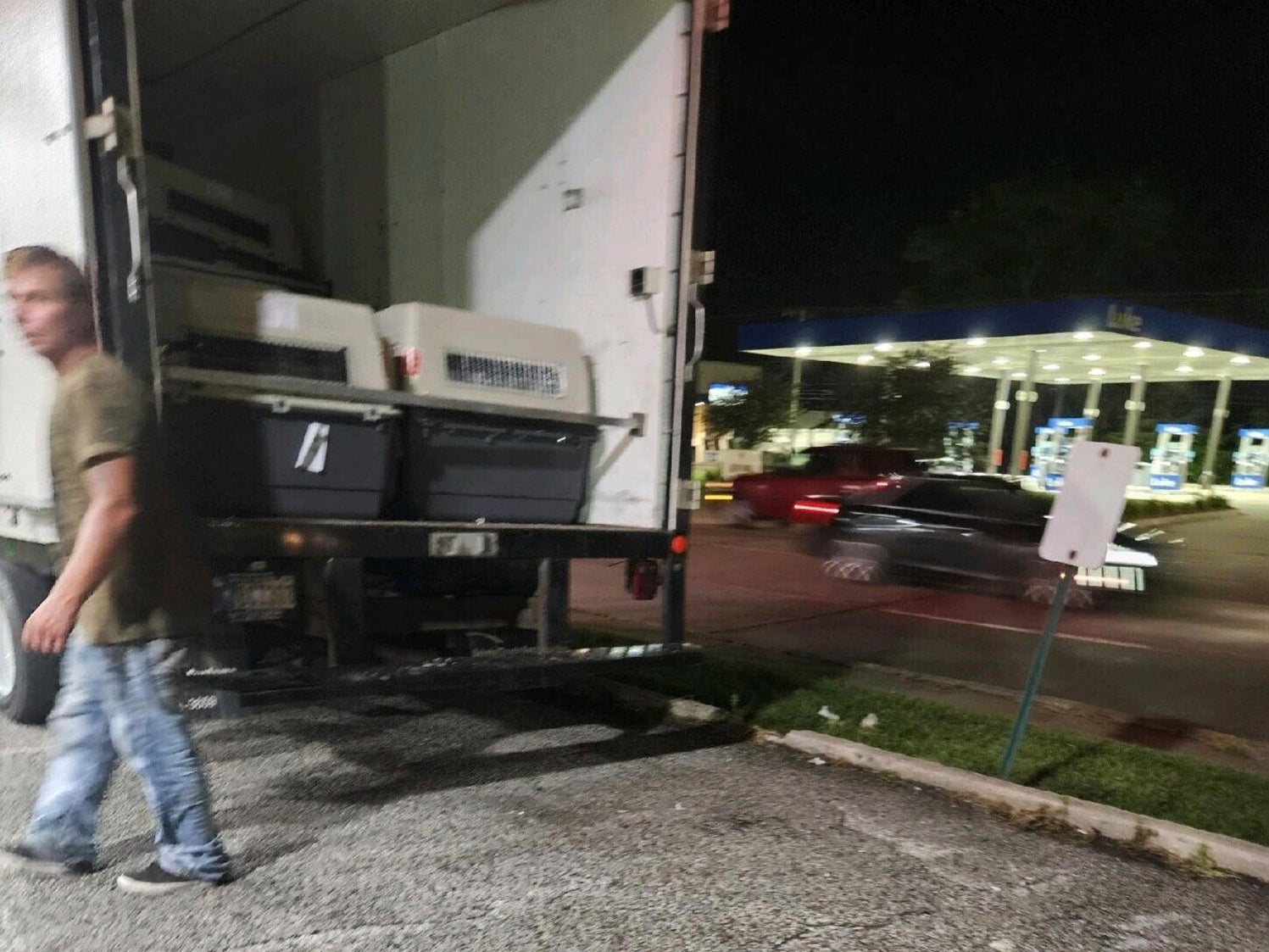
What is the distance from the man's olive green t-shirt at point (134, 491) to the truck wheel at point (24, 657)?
1560 millimetres

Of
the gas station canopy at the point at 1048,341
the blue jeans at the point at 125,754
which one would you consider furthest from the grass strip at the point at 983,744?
the gas station canopy at the point at 1048,341

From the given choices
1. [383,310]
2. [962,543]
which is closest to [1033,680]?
[383,310]

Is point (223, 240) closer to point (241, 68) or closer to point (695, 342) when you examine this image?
point (241, 68)

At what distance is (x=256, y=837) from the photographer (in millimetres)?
3770

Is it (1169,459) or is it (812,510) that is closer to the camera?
(812,510)

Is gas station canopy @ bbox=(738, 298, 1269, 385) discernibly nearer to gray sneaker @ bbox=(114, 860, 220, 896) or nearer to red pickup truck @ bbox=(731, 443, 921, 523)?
red pickup truck @ bbox=(731, 443, 921, 523)

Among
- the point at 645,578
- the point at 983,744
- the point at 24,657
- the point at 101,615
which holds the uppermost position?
the point at 101,615

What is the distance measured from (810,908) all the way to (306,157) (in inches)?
222

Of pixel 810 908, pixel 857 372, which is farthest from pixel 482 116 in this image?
pixel 857 372

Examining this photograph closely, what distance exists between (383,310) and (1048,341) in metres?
20.1

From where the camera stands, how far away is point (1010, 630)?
8953 millimetres

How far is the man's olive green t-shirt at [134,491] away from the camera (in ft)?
9.86

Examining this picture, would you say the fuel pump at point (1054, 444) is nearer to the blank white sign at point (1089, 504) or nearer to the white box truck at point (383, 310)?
the blank white sign at point (1089, 504)

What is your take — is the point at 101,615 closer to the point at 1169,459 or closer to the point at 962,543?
the point at 962,543
